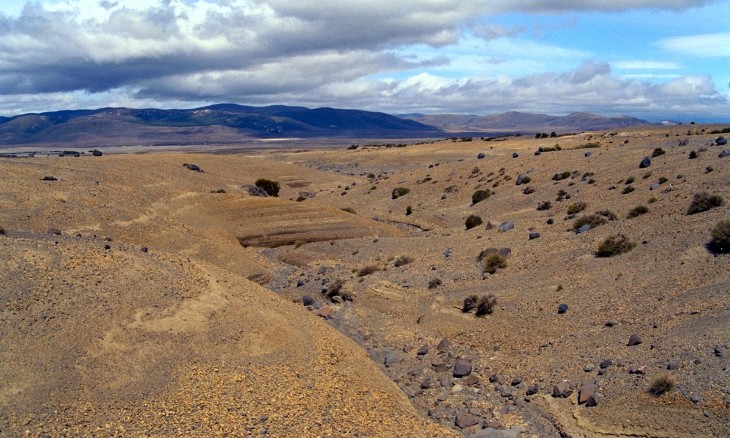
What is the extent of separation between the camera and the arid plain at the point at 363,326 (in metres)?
11.6

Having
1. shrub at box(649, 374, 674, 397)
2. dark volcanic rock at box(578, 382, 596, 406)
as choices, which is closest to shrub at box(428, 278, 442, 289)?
dark volcanic rock at box(578, 382, 596, 406)

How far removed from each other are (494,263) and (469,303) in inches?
123

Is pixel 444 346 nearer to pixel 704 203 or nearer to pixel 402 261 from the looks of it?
pixel 402 261

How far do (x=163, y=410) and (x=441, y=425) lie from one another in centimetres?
523

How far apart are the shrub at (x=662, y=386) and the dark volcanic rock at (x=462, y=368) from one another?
431cm

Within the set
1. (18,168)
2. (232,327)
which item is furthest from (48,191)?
(232,327)

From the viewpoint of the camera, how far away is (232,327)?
14430 millimetres

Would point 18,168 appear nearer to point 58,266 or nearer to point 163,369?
point 58,266

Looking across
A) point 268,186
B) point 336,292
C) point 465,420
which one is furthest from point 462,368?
point 268,186

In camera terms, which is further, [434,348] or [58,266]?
[434,348]

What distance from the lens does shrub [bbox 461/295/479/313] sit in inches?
768

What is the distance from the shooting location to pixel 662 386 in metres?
12.7

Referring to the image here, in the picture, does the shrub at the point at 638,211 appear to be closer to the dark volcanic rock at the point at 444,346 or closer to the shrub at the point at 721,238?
the shrub at the point at 721,238

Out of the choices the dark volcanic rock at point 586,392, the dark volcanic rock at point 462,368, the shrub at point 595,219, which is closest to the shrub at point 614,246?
the shrub at point 595,219
